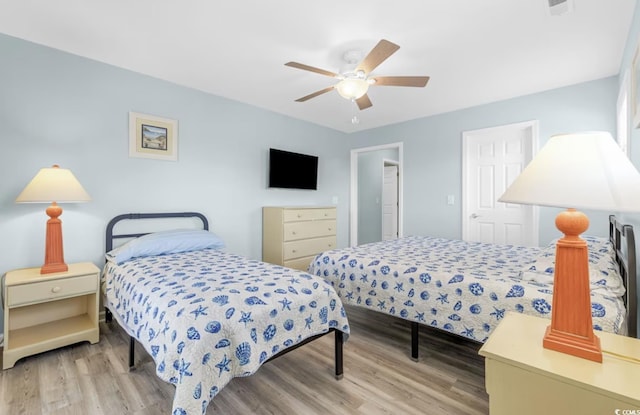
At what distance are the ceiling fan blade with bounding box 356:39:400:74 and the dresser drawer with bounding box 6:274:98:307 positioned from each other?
105 inches

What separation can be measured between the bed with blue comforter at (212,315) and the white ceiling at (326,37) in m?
1.79

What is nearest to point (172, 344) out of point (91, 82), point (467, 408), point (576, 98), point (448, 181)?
point (467, 408)

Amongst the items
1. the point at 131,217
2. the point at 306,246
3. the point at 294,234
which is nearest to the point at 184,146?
the point at 131,217

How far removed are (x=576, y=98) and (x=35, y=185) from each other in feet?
16.7

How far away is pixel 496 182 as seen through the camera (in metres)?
3.80

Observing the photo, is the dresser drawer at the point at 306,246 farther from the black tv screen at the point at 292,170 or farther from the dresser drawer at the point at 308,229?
the black tv screen at the point at 292,170

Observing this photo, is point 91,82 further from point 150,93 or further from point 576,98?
point 576,98

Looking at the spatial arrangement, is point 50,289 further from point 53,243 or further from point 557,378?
point 557,378

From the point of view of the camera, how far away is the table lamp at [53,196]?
2.18m

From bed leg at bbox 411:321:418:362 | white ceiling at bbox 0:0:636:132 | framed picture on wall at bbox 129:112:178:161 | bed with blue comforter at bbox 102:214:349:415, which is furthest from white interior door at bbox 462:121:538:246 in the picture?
framed picture on wall at bbox 129:112:178:161

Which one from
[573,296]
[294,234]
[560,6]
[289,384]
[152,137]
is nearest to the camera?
[573,296]

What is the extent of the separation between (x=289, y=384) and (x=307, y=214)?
242 centimetres

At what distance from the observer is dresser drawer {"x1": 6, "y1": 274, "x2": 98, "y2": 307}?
2035mm

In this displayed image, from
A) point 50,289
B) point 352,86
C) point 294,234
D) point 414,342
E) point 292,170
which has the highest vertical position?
point 352,86
